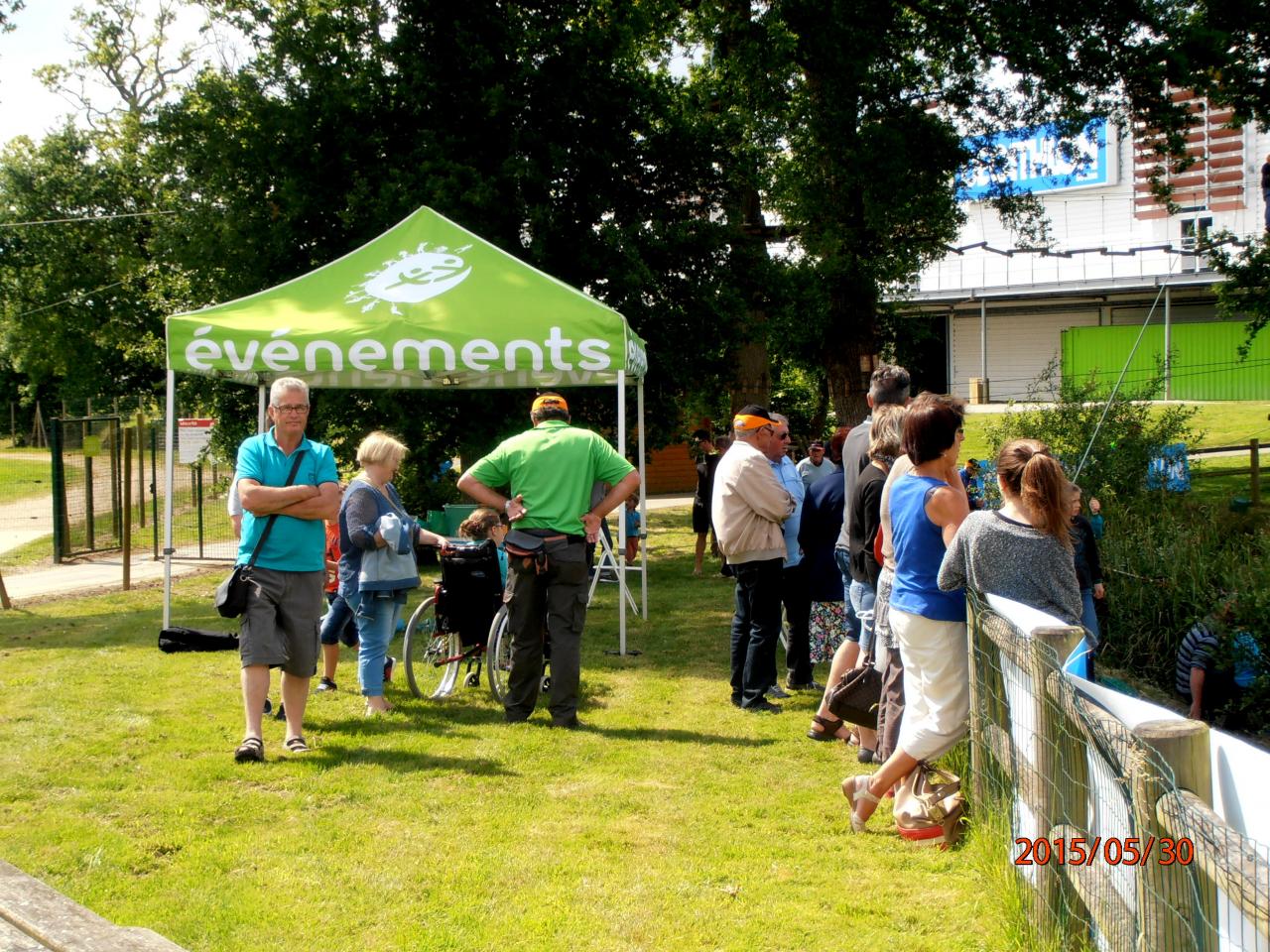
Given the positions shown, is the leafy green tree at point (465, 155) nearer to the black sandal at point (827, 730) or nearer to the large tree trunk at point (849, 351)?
the large tree trunk at point (849, 351)

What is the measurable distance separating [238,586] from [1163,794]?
4419 millimetres

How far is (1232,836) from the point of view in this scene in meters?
2.11

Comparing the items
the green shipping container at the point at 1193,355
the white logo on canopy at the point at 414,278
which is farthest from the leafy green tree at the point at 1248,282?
the green shipping container at the point at 1193,355

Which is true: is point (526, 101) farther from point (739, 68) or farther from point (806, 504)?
point (806, 504)

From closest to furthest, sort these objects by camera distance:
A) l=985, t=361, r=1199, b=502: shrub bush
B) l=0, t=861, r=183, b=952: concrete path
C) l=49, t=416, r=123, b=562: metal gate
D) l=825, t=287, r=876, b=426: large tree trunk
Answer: l=0, t=861, r=183, b=952: concrete path, l=985, t=361, r=1199, b=502: shrub bush, l=49, t=416, r=123, b=562: metal gate, l=825, t=287, r=876, b=426: large tree trunk

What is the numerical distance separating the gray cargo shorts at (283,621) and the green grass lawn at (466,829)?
0.51 metres

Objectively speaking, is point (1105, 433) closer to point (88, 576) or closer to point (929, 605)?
point (929, 605)

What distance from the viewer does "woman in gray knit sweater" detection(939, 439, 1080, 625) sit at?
4363 mm

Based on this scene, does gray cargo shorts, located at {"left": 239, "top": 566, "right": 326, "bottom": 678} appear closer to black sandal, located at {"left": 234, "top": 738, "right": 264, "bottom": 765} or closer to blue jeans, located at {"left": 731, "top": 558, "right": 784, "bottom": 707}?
→ black sandal, located at {"left": 234, "top": 738, "right": 264, "bottom": 765}

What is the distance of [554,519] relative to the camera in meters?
6.53

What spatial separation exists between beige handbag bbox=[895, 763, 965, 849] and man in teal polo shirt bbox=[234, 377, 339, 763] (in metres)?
2.95

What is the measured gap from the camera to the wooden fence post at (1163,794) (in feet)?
8.00

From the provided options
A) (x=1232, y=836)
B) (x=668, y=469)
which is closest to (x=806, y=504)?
(x=1232, y=836)
